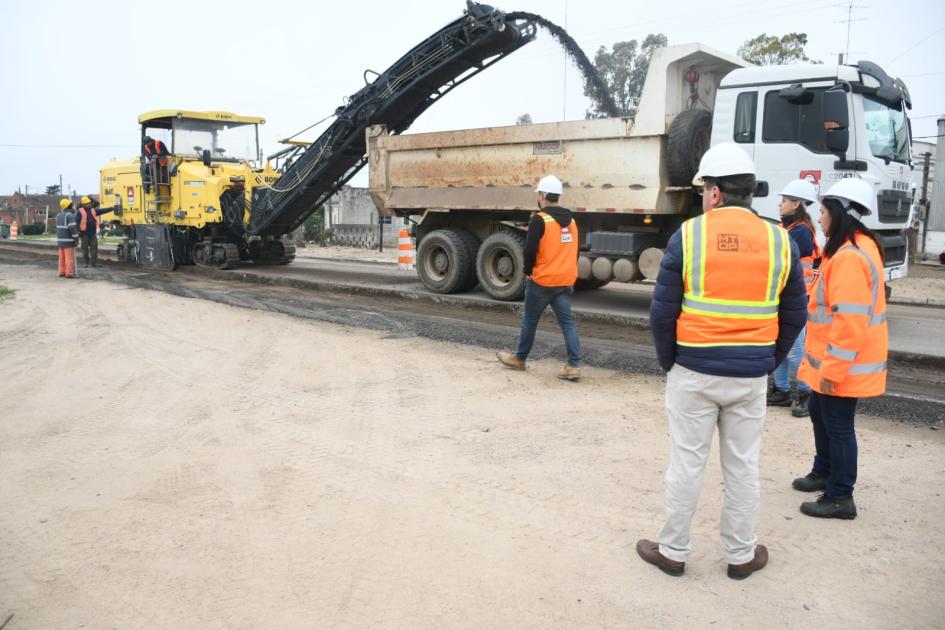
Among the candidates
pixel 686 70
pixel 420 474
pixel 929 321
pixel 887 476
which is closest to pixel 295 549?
pixel 420 474

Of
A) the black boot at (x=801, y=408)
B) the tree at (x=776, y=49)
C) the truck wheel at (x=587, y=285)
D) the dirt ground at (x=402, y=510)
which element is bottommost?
the dirt ground at (x=402, y=510)

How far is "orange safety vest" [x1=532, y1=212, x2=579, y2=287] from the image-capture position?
6.48 metres

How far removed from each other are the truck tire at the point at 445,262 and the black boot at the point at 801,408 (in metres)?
6.55

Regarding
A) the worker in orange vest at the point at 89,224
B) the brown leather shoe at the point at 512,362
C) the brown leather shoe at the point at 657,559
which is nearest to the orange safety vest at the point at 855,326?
the brown leather shoe at the point at 657,559

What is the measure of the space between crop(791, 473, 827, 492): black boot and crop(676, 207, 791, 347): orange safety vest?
5.04ft

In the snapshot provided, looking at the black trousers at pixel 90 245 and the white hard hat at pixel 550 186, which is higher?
the white hard hat at pixel 550 186

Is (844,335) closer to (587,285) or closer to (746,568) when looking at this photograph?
(746,568)

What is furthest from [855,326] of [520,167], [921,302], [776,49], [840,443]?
[776,49]

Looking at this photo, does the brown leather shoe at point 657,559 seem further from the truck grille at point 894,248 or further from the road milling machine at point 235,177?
the road milling machine at point 235,177

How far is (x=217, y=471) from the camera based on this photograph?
4.36 m

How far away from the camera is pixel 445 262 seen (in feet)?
38.9

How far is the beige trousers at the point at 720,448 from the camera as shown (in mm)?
3055

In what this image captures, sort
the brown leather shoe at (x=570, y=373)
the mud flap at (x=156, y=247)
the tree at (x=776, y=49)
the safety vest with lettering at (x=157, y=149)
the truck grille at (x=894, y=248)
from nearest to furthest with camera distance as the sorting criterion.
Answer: the brown leather shoe at (x=570, y=373)
the truck grille at (x=894, y=248)
the safety vest with lettering at (x=157, y=149)
the mud flap at (x=156, y=247)
the tree at (x=776, y=49)

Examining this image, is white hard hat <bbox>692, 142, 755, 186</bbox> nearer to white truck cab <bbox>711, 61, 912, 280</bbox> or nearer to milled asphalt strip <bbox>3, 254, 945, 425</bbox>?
milled asphalt strip <bbox>3, 254, 945, 425</bbox>
